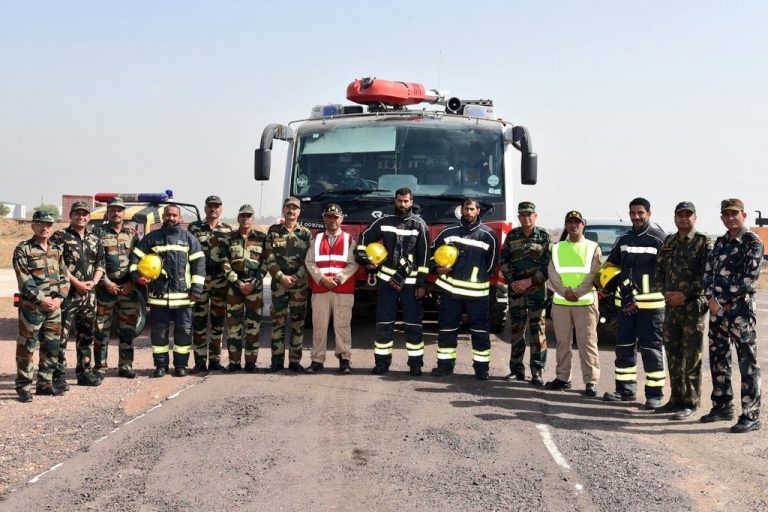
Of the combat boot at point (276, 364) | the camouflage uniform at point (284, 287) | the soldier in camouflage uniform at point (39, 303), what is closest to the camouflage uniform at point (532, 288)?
the camouflage uniform at point (284, 287)

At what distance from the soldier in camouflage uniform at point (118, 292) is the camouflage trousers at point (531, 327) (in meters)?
4.14

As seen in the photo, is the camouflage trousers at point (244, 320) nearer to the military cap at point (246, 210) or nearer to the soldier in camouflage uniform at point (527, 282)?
the military cap at point (246, 210)

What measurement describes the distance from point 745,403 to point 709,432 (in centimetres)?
42

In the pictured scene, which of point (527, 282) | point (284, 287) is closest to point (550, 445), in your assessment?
point (527, 282)

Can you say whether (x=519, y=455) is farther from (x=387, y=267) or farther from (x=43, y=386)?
(x=43, y=386)

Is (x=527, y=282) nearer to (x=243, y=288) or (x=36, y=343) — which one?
(x=243, y=288)

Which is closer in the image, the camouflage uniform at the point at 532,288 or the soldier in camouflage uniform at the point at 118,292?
the soldier in camouflage uniform at the point at 118,292

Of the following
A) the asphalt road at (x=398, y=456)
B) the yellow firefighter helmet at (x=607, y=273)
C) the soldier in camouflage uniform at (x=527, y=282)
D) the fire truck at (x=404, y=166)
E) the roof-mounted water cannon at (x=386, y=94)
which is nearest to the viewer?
the asphalt road at (x=398, y=456)

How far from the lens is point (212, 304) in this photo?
31.7 ft

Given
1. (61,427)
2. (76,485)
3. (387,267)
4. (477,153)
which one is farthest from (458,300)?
(76,485)

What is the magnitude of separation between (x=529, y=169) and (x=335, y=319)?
3774mm

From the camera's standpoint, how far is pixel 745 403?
23.7 ft

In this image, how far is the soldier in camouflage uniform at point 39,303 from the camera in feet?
26.2

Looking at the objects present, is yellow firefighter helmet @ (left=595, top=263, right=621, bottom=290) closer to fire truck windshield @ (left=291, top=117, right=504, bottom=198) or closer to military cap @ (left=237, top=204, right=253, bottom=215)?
fire truck windshield @ (left=291, top=117, right=504, bottom=198)
